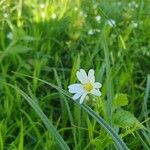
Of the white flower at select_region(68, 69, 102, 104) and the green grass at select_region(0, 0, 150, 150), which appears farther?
the green grass at select_region(0, 0, 150, 150)

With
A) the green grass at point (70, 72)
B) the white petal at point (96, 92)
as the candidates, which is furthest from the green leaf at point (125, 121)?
the white petal at point (96, 92)

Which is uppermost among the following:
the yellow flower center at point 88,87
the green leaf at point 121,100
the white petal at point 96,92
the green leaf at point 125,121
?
the yellow flower center at point 88,87

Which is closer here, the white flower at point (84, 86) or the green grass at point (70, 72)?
the white flower at point (84, 86)

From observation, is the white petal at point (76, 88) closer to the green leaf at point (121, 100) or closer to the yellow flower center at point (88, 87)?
the yellow flower center at point (88, 87)

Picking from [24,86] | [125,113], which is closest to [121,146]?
[125,113]

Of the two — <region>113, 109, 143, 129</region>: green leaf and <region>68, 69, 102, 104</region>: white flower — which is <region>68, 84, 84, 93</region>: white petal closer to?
<region>68, 69, 102, 104</region>: white flower

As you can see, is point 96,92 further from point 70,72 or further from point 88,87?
point 70,72

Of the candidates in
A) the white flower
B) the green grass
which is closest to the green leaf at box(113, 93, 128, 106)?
the green grass

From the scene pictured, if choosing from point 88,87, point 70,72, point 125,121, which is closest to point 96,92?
point 88,87
